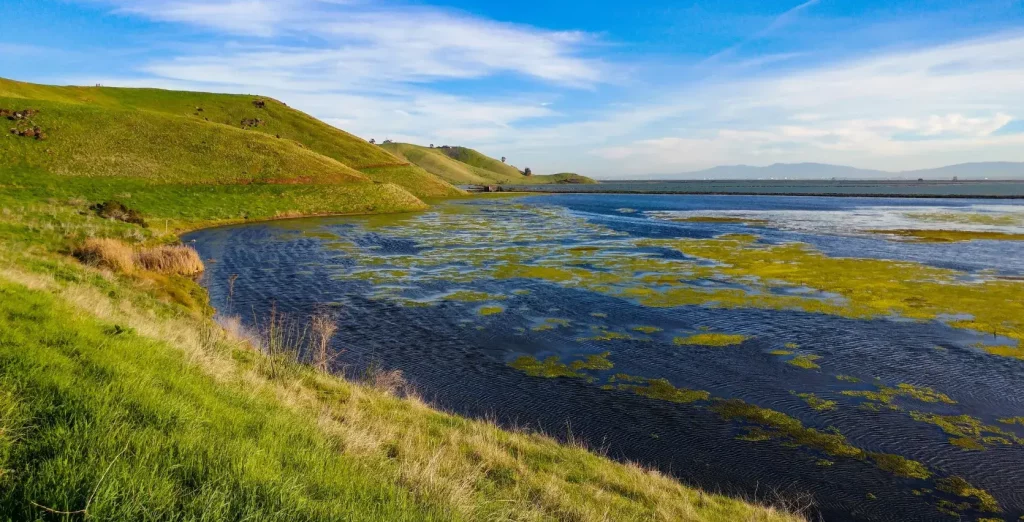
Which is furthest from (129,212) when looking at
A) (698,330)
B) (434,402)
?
(698,330)

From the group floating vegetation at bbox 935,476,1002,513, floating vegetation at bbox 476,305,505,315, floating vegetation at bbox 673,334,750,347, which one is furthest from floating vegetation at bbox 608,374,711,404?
floating vegetation at bbox 476,305,505,315

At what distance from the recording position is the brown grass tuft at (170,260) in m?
29.0

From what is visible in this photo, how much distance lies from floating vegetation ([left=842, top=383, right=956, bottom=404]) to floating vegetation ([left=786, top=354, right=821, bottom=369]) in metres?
2.19

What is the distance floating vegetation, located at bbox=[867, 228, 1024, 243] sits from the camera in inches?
2189

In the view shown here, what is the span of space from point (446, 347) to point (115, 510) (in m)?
16.7

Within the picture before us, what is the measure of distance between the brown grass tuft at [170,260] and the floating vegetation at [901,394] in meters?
31.8

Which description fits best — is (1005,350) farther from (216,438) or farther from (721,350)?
(216,438)

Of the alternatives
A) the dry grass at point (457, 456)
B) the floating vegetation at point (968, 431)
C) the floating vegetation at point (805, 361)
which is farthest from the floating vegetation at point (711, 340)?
the dry grass at point (457, 456)

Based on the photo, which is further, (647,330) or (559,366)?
(647,330)

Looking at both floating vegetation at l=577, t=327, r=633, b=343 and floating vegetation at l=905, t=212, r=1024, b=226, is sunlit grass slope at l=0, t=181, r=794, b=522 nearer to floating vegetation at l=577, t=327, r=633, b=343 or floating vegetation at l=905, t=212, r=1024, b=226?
floating vegetation at l=577, t=327, r=633, b=343

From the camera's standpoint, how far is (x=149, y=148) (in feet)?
262

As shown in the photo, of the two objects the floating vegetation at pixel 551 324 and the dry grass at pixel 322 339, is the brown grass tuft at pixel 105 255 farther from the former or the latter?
the floating vegetation at pixel 551 324

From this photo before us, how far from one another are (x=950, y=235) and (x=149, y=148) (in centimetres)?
10475

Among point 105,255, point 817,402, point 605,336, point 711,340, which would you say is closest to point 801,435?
point 817,402
